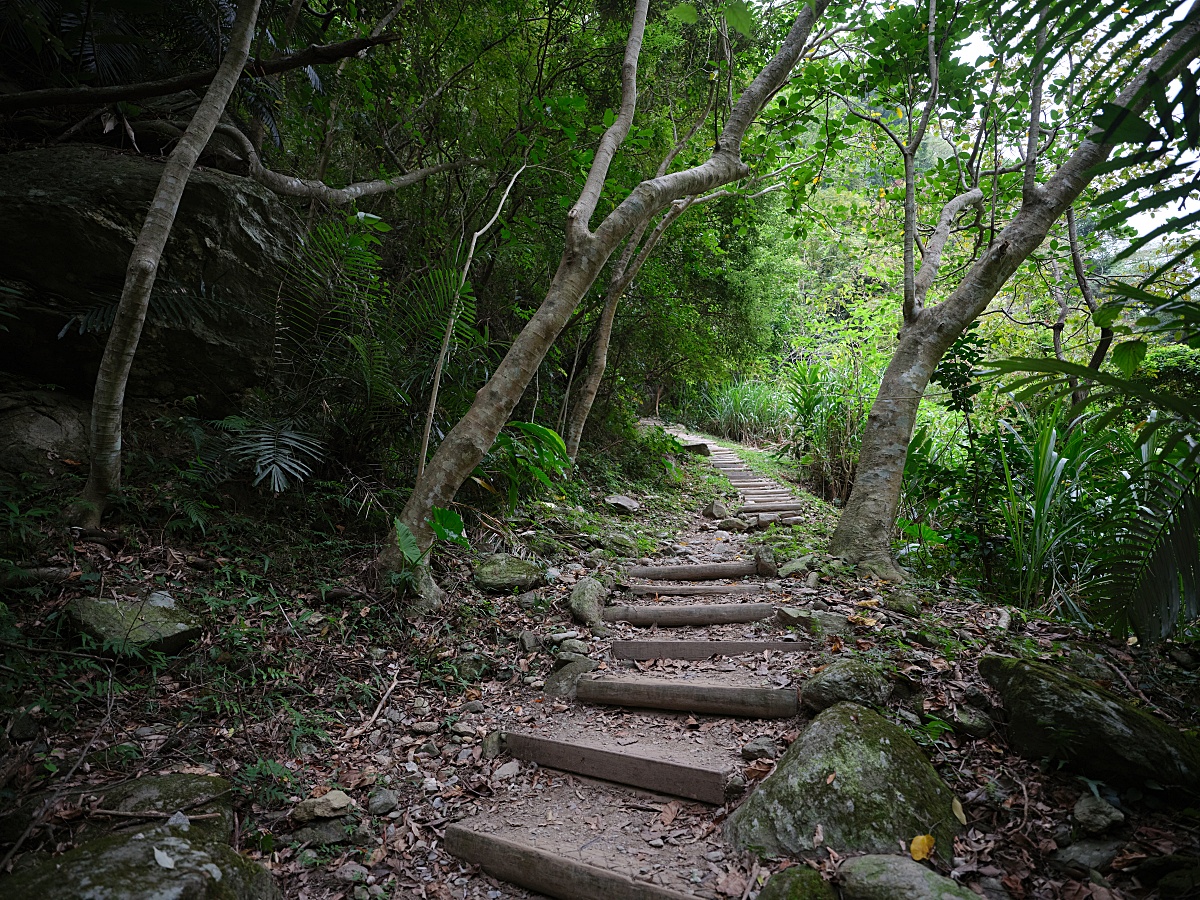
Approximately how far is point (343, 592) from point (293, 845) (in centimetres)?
129

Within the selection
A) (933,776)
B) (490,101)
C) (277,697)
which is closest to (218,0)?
(490,101)

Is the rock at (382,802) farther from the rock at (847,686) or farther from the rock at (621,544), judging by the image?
the rock at (621,544)

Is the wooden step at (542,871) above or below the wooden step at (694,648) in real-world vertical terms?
below

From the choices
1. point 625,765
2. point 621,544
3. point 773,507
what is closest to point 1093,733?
point 625,765

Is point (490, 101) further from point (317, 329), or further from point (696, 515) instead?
point (696, 515)

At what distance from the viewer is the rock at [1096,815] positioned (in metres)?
1.71

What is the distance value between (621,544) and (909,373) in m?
2.47

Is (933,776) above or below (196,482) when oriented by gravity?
below

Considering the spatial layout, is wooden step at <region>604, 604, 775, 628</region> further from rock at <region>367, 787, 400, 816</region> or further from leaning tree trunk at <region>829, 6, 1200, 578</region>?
rock at <region>367, 787, 400, 816</region>

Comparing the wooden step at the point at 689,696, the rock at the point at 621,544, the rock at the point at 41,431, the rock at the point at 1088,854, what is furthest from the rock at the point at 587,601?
the rock at the point at 41,431

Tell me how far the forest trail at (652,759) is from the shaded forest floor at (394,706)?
0.03 m

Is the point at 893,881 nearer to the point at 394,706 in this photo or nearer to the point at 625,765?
the point at 625,765

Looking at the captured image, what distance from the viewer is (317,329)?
356 cm

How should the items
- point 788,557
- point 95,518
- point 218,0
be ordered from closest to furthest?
point 95,518
point 218,0
point 788,557
